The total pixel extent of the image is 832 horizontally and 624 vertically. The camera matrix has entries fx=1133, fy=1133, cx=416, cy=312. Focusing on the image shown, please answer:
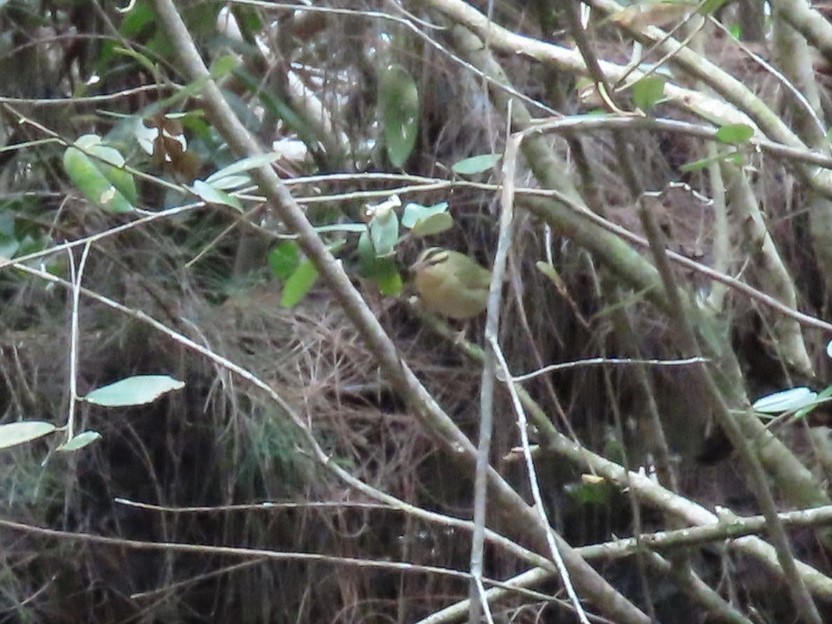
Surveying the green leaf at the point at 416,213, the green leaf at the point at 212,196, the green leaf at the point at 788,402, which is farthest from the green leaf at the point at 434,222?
the green leaf at the point at 788,402

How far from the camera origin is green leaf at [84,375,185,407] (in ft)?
2.33

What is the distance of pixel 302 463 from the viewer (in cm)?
112

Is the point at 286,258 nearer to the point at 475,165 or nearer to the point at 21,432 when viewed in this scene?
the point at 475,165

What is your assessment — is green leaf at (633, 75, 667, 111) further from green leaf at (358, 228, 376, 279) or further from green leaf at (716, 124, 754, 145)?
green leaf at (358, 228, 376, 279)

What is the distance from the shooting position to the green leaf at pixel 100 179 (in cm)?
82

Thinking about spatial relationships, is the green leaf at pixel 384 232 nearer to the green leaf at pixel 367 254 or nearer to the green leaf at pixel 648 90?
the green leaf at pixel 367 254

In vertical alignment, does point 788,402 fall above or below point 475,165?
below

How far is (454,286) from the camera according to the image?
99cm

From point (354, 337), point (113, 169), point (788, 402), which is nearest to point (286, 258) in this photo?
point (113, 169)

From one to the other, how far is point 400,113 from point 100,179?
303 millimetres

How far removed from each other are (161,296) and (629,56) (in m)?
0.56

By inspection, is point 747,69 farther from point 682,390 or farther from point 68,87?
point 68,87

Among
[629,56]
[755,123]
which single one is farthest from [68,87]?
[755,123]

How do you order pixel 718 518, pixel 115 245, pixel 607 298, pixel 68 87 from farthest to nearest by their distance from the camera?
pixel 68 87 → pixel 115 245 → pixel 607 298 → pixel 718 518
